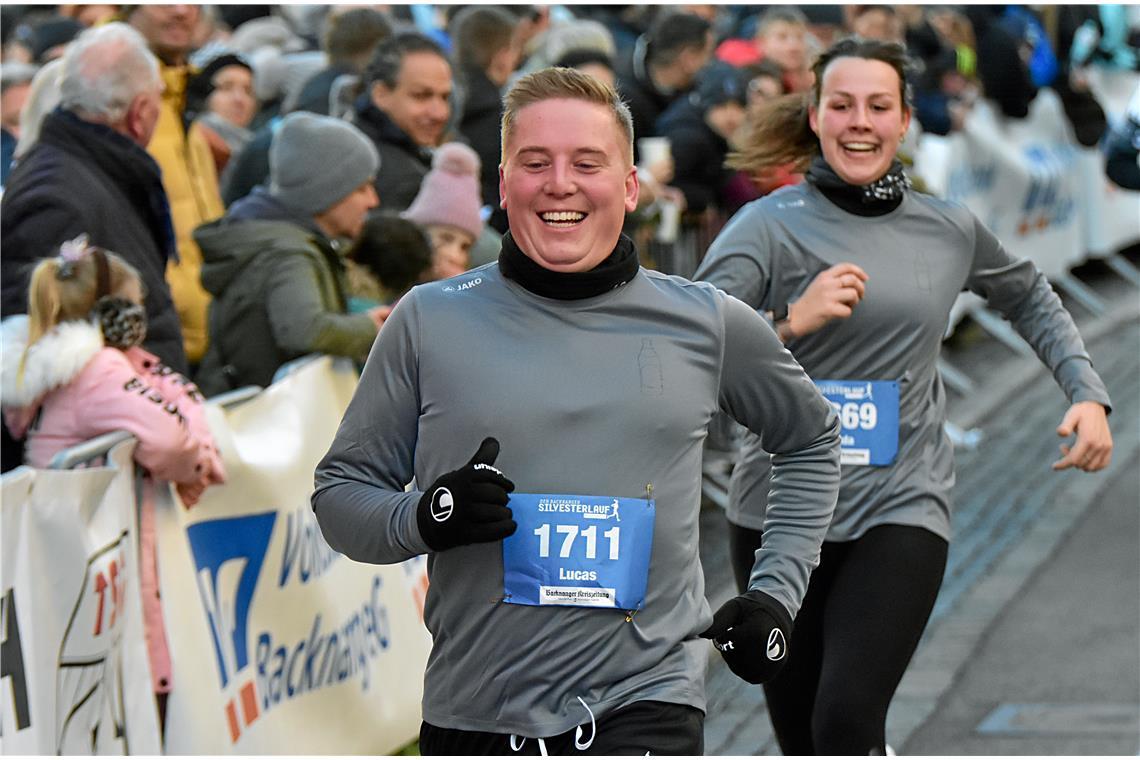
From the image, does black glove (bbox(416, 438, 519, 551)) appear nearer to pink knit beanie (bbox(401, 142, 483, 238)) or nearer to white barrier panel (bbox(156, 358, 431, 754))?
white barrier panel (bbox(156, 358, 431, 754))

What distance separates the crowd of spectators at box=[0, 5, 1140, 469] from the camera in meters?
6.41

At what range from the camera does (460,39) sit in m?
9.38

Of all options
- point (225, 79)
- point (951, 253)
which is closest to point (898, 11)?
point (225, 79)

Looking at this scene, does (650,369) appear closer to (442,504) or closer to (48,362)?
(442,504)

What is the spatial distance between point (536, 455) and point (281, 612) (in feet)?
9.60

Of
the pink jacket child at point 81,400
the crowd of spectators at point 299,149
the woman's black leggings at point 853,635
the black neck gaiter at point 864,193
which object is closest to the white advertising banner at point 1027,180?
the crowd of spectators at point 299,149

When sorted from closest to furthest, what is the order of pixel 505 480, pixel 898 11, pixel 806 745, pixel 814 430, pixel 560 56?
pixel 505 480, pixel 814 430, pixel 806 745, pixel 560 56, pixel 898 11

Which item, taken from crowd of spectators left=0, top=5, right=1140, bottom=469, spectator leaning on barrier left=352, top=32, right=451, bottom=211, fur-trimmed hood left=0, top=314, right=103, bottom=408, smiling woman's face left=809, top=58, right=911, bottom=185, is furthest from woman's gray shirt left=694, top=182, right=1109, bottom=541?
spectator leaning on barrier left=352, top=32, right=451, bottom=211

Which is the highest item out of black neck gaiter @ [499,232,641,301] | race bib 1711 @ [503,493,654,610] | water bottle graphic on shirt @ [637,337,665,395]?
black neck gaiter @ [499,232,641,301]

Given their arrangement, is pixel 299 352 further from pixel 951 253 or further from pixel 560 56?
pixel 560 56

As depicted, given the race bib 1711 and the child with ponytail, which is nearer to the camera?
the race bib 1711

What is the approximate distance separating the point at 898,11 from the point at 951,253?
934 centimetres

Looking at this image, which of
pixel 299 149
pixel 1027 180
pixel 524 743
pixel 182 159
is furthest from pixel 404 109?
pixel 1027 180

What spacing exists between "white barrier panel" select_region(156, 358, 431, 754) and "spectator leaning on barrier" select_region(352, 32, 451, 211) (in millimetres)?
1122
